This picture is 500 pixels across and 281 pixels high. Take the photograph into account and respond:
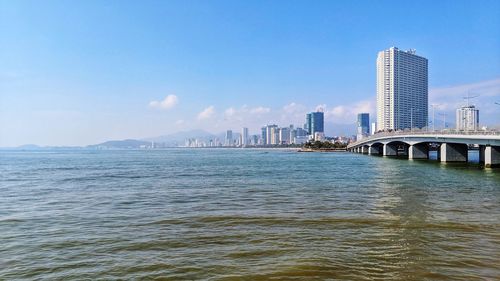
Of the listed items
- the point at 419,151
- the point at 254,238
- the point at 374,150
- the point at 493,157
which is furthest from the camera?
the point at 374,150

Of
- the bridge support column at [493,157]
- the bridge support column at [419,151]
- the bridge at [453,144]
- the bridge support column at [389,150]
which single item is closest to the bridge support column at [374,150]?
the bridge support column at [389,150]

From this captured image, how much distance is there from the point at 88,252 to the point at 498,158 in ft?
198

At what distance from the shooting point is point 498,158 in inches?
2215

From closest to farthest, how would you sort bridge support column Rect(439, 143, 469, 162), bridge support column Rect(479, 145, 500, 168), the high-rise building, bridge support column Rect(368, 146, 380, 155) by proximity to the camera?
1. bridge support column Rect(479, 145, 500, 168)
2. the high-rise building
3. bridge support column Rect(439, 143, 469, 162)
4. bridge support column Rect(368, 146, 380, 155)

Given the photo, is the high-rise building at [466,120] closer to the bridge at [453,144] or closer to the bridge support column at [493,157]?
the bridge at [453,144]

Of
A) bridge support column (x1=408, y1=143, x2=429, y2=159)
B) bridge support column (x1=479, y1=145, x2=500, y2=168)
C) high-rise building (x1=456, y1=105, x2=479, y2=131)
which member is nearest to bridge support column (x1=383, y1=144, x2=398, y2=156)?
high-rise building (x1=456, y1=105, x2=479, y2=131)

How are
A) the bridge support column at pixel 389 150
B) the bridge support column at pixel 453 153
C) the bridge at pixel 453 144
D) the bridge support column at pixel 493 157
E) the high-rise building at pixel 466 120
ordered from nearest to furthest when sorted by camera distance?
the bridge at pixel 453 144
the bridge support column at pixel 493 157
the high-rise building at pixel 466 120
the bridge support column at pixel 453 153
the bridge support column at pixel 389 150

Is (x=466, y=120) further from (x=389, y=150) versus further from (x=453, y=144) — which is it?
(x=453, y=144)

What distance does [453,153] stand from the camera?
7238 cm

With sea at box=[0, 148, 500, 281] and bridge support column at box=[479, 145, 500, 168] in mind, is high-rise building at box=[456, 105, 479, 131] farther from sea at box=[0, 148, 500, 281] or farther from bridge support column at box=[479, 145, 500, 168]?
sea at box=[0, 148, 500, 281]

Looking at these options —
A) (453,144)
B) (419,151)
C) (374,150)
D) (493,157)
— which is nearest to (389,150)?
(374,150)

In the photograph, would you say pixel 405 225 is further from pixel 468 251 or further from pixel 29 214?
pixel 29 214

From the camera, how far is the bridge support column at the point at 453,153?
71.8 metres

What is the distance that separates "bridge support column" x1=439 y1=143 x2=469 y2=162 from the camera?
7181cm
